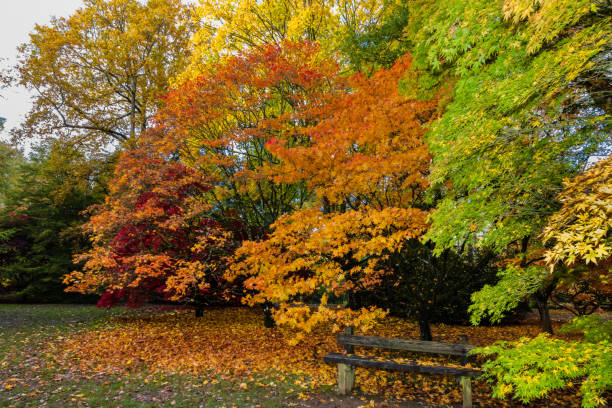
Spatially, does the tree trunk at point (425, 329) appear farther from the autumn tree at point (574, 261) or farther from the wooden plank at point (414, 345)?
the autumn tree at point (574, 261)

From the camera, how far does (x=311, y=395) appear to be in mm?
5918

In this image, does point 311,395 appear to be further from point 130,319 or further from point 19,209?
point 19,209

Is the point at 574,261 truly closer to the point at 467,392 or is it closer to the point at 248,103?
the point at 467,392

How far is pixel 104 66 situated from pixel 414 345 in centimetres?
1976

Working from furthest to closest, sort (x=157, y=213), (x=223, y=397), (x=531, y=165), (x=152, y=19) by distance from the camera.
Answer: (x=152, y=19)
(x=157, y=213)
(x=223, y=397)
(x=531, y=165)

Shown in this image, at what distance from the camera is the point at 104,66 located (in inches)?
677

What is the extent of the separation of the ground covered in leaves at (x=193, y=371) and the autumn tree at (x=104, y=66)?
9927 millimetres

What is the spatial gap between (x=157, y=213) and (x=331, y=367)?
6.18 metres

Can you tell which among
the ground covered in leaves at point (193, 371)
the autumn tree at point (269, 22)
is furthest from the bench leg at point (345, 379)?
the autumn tree at point (269, 22)

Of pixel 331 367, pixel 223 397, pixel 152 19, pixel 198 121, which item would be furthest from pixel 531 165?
pixel 152 19

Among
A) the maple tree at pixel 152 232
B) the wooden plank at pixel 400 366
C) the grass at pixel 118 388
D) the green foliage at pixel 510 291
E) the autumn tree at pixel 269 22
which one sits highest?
the autumn tree at pixel 269 22

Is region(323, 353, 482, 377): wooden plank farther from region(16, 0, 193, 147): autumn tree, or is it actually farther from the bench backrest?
region(16, 0, 193, 147): autumn tree

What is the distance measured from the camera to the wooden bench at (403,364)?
546 cm

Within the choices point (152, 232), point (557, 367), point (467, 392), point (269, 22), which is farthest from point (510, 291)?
point (269, 22)
